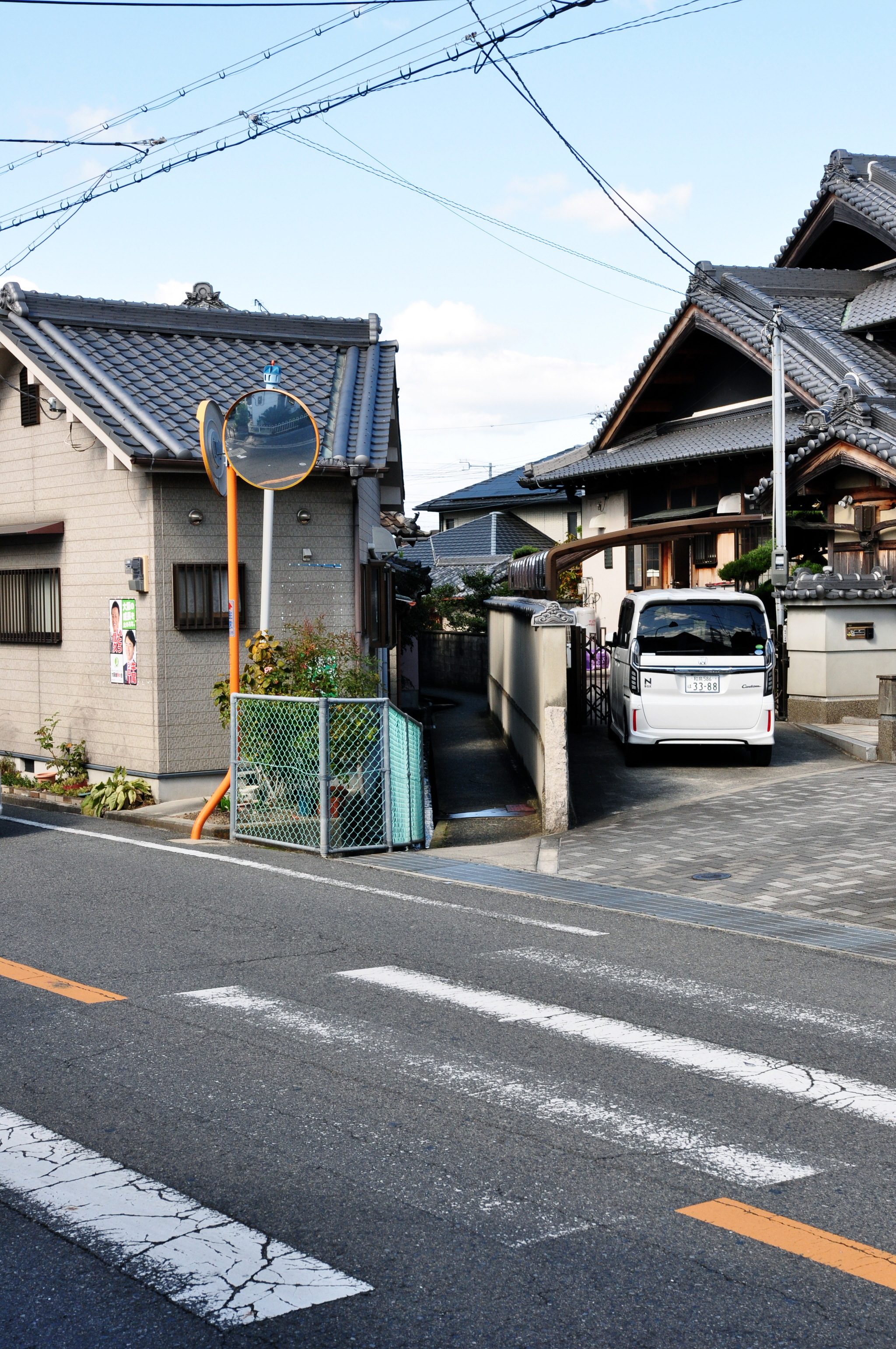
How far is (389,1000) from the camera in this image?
6.41m

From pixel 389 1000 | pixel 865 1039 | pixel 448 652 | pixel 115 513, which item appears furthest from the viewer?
pixel 448 652

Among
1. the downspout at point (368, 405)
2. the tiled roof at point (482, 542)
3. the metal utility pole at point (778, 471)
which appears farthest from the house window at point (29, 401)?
the tiled roof at point (482, 542)

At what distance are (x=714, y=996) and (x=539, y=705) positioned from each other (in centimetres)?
691

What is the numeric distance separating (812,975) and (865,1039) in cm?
128

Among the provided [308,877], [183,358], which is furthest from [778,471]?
[308,877]

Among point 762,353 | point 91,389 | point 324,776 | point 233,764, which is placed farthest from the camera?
point 762,353

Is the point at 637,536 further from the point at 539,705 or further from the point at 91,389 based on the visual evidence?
the point at 91,389

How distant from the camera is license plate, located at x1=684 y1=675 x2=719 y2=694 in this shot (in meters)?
15.3

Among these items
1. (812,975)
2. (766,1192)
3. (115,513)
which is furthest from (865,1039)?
(115,513)

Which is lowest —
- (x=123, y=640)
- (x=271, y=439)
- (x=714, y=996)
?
(x=714, y=996)

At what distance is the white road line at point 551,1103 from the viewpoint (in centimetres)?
434

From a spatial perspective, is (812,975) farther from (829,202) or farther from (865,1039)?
(829,202)

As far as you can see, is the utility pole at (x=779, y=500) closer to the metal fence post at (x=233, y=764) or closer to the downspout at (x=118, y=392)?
the downspout at (x=118, y=392)

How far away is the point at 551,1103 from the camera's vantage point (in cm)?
493
